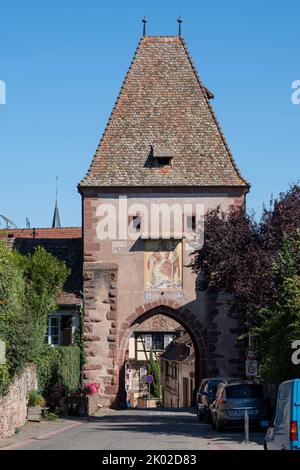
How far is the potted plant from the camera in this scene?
32.7m

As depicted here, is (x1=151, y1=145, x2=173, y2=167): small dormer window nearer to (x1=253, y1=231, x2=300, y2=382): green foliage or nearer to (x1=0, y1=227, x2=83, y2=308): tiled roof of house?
(x1=0, y1=227, x2=83, y2=308): tiled roof of house

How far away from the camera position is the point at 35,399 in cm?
3491

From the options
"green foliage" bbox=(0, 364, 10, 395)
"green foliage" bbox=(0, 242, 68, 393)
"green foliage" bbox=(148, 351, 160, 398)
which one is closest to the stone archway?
"green foliage" bbox=(0, 242, 68, 393)

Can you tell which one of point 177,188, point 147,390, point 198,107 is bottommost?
point 147,390

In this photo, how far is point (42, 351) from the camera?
3816 centimetres

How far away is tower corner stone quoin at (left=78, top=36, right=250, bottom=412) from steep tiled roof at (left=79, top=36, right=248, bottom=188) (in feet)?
0.14

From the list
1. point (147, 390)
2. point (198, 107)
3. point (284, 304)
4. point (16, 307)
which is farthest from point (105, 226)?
point (147, 390)

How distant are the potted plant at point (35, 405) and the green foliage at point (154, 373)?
42.3 m

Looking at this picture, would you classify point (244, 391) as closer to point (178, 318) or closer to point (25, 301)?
point (25, 301)

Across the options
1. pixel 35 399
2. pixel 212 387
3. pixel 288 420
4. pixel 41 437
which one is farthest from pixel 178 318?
pixel 288 420

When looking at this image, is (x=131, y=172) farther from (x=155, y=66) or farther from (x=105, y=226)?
(x=155, y=66)

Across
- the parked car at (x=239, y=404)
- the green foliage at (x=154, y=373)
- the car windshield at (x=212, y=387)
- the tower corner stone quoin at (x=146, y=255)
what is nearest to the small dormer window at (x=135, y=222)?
the tower corner stone quoin at (x=146, y=255)

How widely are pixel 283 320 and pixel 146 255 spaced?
18348 mm

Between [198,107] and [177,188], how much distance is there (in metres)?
4.28
